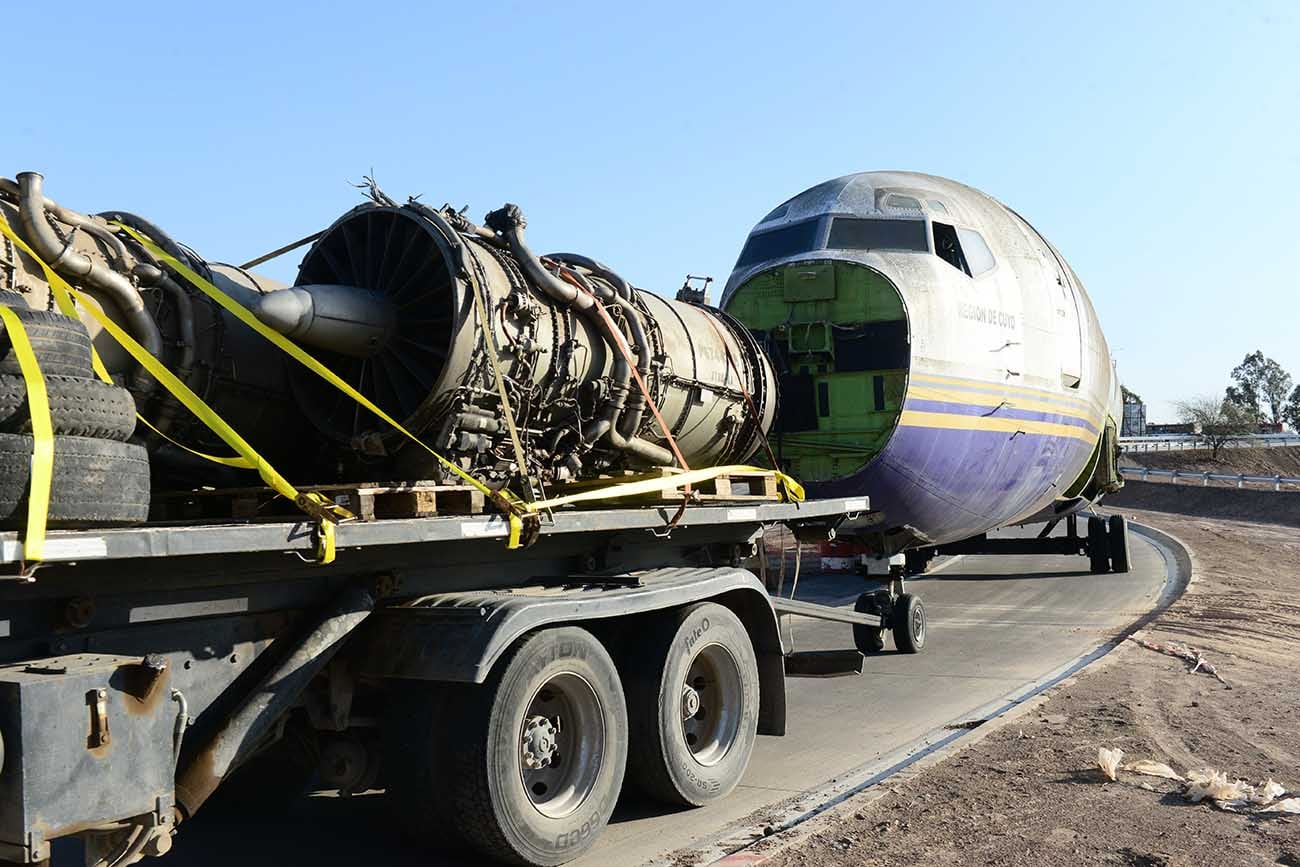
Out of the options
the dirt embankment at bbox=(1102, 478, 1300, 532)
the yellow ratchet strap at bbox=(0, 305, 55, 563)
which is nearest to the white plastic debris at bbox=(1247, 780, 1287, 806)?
the yellow ratchet strap at bbox=(0, 305, 55, 563)

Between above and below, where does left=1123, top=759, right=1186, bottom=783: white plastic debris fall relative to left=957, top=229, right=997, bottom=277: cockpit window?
below

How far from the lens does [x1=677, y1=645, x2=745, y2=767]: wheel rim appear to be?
6926 mm

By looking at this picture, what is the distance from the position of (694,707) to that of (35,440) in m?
4.11

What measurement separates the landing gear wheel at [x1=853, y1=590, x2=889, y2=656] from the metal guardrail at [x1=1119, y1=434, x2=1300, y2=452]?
52.6m

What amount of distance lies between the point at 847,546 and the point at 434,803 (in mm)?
7935

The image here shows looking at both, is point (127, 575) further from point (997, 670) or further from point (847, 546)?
point (847, 546)

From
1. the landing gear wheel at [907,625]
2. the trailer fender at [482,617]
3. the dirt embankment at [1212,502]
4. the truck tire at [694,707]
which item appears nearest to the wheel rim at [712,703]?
the truck tire at [694,707]

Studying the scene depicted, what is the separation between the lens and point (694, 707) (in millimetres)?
6906

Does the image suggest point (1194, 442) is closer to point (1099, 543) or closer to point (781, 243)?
point (1099, 543)

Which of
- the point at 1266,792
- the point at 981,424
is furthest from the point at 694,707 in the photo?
the point at 981,424

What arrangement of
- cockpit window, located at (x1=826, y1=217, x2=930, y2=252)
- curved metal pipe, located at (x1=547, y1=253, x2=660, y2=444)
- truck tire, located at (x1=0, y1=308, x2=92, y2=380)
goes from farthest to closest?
cockpit window, located at (x1=826, y1=217, x2=930, y2=252)
curved metal pipe, located at (x1=547, y1=253, x2=660, y2=444)
truck tire, located at (x1=0, y1=308, x2=92, y2=380)

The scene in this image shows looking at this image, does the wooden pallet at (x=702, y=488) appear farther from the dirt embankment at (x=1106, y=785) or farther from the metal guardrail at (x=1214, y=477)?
the metal guardrail at (x=1214, y=477)

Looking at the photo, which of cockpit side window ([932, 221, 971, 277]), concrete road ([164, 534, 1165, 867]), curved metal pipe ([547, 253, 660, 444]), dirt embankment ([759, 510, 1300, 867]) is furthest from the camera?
cockpit side window ([932, 221, 971, 277])

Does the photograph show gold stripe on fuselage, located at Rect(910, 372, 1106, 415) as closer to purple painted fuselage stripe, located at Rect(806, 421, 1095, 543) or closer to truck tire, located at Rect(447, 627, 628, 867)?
purple painted fuselage stripe, located at Rect(806, 421, 1095, 543)
